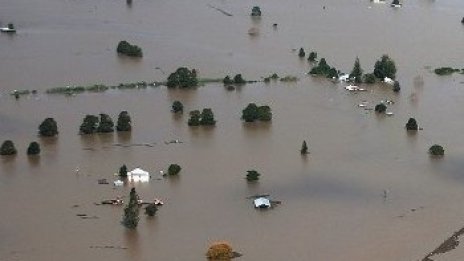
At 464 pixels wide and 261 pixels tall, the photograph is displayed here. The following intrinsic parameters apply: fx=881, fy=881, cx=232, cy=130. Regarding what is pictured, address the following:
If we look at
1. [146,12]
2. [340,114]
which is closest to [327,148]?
[340,114]

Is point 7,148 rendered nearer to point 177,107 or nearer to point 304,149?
point 177,107

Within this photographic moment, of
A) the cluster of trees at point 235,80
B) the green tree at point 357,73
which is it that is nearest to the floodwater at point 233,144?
the cluster of trees at point 235,80

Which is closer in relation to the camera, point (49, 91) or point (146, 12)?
point (49, 91)

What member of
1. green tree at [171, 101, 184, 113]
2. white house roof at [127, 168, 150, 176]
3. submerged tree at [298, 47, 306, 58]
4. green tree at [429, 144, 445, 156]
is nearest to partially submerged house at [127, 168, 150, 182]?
white house roof at [127, 168, 150, 176]

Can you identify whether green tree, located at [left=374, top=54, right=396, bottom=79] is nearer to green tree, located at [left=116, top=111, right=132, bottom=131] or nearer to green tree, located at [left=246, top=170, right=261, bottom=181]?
green tree, located at [left=116, top=111, right=132, bottom=131]

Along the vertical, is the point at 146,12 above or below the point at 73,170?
above

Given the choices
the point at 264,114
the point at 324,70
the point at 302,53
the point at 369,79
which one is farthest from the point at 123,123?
the point at 302,53

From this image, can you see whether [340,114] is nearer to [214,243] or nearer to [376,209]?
[376,209]
